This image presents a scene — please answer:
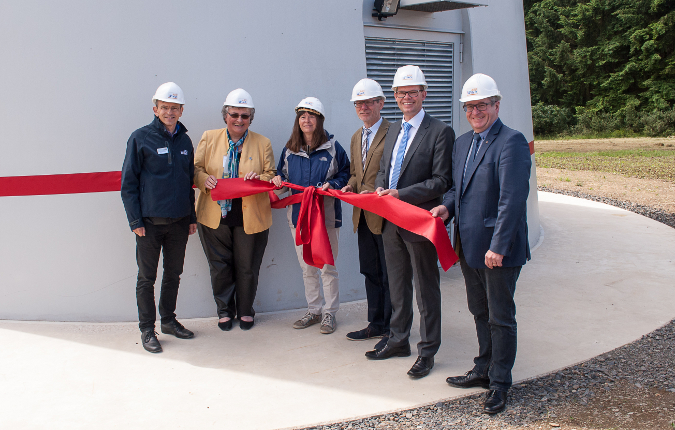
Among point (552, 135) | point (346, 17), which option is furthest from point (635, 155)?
point (346, 17)

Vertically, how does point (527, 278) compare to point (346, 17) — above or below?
below

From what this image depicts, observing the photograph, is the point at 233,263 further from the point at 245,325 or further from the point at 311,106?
the point at 311,106

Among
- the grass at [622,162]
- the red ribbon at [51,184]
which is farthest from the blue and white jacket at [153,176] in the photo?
the grass at [622,162]

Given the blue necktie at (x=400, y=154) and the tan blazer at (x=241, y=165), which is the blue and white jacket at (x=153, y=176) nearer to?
the tan blazer at (x=241, y=165)

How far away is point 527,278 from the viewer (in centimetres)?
650

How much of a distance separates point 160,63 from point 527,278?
466 cm

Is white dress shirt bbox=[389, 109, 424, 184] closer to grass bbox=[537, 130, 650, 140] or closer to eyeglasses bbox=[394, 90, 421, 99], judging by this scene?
eyeglasses bbox=[394, 90, 421, 99]

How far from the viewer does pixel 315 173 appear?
487cm

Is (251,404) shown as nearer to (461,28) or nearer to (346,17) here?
(346,17)

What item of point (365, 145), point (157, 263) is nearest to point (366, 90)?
point (365, 145)

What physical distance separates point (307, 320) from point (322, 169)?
143cm

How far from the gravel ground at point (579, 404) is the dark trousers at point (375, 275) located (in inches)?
48.2

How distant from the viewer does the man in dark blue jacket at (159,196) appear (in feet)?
14.7

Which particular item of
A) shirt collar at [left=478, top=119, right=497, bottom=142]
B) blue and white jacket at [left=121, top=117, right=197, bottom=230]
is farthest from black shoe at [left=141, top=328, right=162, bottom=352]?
shirt collar at [left=478, top=119, right=497, bottom=142]
